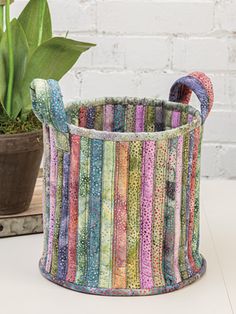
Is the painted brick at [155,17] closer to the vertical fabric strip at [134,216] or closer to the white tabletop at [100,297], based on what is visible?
the white tabletop at [100,297]

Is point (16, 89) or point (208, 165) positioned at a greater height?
point (16, 89)

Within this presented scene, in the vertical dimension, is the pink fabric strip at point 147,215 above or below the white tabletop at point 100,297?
above

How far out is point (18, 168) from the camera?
0.97 meters

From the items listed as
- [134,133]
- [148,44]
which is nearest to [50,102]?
Answer: [134,133]

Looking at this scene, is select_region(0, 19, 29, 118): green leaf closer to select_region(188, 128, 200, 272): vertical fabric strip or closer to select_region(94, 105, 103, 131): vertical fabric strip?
select_region(94, 105, 103, 131): vertical fabric strip

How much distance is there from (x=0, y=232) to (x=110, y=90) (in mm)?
563

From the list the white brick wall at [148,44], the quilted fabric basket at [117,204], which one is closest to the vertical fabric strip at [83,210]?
the quilted fabric basket at [117,204]

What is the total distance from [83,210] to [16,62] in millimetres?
248

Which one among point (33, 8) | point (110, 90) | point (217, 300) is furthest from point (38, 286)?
point (110, 90)

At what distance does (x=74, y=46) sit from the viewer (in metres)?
0.93

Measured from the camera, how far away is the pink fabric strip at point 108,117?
36.6 inches

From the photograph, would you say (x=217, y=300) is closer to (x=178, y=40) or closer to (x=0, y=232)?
(x=0, y=232)

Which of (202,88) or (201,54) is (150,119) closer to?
(202,88)

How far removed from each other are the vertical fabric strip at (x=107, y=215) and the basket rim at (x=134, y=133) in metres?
0.01
